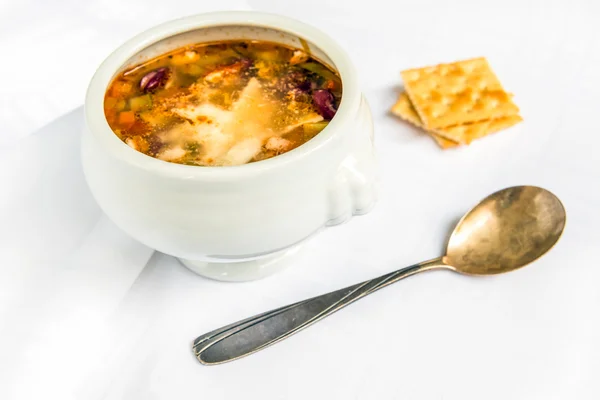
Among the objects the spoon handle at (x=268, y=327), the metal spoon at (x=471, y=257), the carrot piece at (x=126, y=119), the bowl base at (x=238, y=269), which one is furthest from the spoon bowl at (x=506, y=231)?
the carrot piece at (x=126, y=119)

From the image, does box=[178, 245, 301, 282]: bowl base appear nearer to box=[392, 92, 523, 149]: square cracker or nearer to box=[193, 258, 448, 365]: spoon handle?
box=[193, 258, 448, 365]: spoon handle

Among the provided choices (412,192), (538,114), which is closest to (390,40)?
(538,114)

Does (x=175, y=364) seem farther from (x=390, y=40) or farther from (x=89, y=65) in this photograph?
(x=390, y=40)

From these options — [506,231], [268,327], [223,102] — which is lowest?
[268,327]

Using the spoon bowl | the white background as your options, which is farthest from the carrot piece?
the spoon bowl

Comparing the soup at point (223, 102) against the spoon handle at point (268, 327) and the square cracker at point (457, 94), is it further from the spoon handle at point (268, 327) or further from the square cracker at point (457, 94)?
the square cracker at point (457, 94)

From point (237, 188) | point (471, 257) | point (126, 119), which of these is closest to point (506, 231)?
point (471, 257)

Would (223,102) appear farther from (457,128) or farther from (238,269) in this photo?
(457,128)
